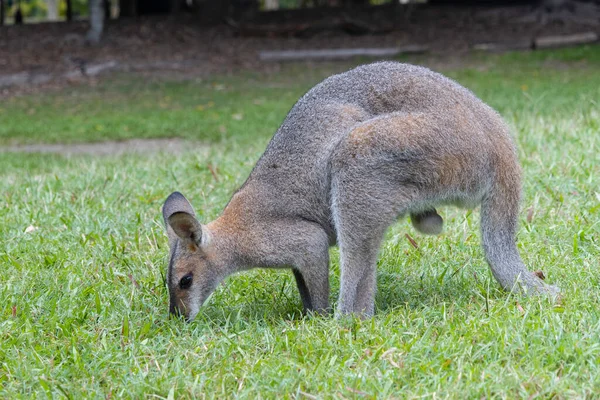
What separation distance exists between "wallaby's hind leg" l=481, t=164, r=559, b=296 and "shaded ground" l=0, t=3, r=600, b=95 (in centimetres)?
1308

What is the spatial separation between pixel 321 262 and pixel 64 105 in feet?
36.2

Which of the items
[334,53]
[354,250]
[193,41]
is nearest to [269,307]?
[354,250]

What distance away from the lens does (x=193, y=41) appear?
59.9ft

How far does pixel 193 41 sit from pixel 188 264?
15.0m

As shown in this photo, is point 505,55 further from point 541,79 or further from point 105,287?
point 105,287

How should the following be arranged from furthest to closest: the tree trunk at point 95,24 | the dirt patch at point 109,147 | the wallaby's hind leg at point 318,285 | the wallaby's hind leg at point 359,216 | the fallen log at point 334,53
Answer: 1. the tree trunk at point 95,24
2. the fallen log at point 334,53
3. the dirt patch at point 109,147
4. the wallaby's hind leg at point 318,285
5. the wallaby's hind leg at point 359,216

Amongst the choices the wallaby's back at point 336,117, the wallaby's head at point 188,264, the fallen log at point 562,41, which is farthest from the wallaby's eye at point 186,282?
the fallen log at point 562,41

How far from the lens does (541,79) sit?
13.5 m

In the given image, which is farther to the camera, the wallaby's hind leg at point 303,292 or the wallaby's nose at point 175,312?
the wallaby's hind leg at point 303,292

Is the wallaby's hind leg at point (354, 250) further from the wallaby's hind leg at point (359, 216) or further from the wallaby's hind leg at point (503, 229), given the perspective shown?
the wallaby's hind leg at point (503, 229)

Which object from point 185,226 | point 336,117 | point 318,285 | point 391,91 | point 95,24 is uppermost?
point 391,91

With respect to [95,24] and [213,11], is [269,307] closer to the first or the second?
[95,24]

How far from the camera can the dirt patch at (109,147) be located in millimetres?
9852

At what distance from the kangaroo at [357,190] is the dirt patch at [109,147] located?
564 centimetres
